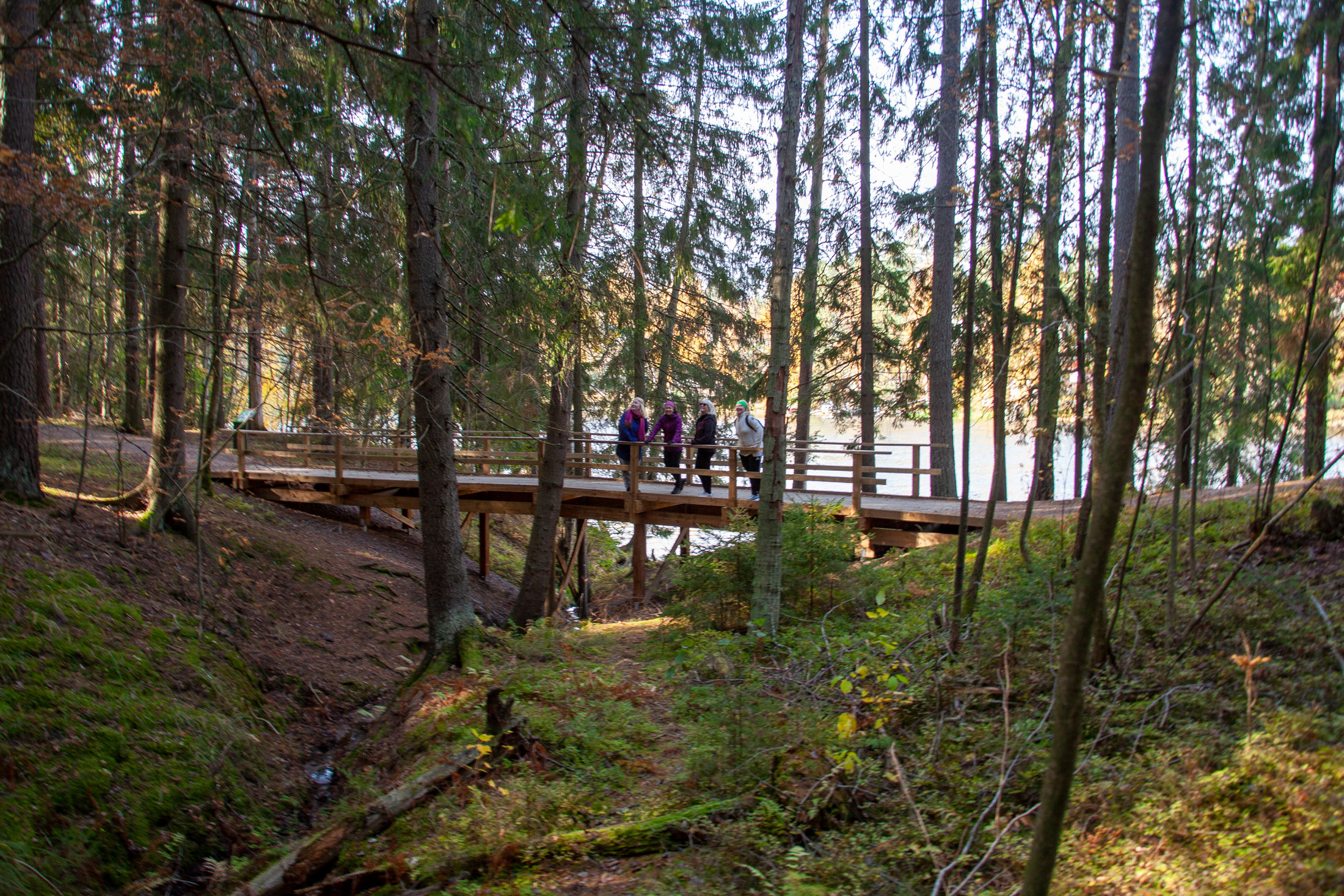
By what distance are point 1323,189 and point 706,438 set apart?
8250 mm

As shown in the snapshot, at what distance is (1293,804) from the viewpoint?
2.80m

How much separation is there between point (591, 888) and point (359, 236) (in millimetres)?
A: 7586

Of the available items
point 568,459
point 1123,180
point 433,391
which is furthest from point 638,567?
point 1123,180

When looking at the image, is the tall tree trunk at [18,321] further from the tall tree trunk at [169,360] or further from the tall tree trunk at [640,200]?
the tall tree trunk at [640,200]

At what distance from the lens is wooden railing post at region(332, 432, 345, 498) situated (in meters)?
14.1

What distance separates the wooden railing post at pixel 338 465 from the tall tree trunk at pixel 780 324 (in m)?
10.0

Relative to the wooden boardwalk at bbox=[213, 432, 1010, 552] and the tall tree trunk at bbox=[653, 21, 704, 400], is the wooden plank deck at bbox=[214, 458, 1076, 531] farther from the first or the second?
the tall tree trunk at bbox=[653, 21, 704, 400]

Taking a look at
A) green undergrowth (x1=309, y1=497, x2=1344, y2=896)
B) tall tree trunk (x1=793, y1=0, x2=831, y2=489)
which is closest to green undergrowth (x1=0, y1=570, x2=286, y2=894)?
green undergrowth (x1=309, y1=497, x2=1344, y2=896)

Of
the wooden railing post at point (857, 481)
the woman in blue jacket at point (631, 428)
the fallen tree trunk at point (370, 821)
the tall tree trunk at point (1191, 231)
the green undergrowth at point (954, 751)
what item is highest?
the tall tree trunk at point (1191, 231)

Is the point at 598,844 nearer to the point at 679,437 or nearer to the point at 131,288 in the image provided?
the point at 131,288

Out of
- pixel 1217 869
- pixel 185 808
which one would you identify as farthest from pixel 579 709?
pixel 1217 869

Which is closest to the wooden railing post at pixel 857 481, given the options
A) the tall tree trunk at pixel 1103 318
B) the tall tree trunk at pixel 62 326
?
the tall tree trunk at pixel 1103 318

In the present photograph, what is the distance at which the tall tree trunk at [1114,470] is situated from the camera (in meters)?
2.03

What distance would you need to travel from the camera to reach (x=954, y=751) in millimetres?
4039
